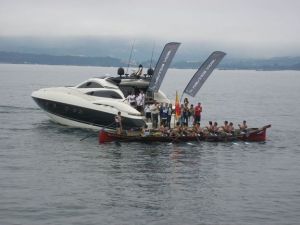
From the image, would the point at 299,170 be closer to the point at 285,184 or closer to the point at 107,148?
the point at 285,184

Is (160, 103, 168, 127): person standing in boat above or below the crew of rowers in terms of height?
above

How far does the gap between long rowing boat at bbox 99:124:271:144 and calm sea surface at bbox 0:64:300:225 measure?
0.52 meters

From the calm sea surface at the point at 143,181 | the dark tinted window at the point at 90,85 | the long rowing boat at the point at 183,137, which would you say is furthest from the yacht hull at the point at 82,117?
the dark tinted window at the point at 90,85

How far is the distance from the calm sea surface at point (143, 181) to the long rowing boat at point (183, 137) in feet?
1.71

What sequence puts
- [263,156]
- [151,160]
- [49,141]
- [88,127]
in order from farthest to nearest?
[88,127] → [49,141] → [263,156] → [151,160]

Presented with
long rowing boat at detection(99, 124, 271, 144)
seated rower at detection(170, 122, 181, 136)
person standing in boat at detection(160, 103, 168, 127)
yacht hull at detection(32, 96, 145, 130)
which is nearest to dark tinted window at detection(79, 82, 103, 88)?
yacht hull at detection(32, 96, 145, 130)

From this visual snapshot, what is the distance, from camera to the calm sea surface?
25703mm

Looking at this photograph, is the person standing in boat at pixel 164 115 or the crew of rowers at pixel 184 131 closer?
the crew of rowers at pixel 184 131

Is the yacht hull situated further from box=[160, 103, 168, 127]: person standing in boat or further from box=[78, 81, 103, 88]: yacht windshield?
box=[78, 81, 103, 88]: yacht windshield

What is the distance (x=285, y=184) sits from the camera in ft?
107

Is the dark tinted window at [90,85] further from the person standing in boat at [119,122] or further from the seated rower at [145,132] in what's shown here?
the seated rower at [145,132]

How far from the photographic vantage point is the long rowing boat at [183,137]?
42.4 meters

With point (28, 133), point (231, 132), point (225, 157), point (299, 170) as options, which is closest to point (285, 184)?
point (299, 170)

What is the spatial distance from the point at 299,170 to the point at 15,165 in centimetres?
1733
